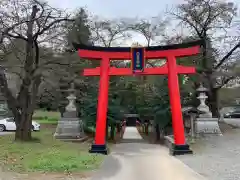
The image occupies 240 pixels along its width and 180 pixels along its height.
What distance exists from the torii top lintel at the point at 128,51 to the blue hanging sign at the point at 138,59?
50 cm

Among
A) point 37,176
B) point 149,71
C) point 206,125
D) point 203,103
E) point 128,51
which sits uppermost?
point 128,51

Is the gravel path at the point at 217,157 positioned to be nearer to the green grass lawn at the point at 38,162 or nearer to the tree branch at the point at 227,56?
the green grass lawn at the point at 38,162

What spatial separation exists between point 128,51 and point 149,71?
63.8 inches

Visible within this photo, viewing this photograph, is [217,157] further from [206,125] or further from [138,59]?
[206,125]

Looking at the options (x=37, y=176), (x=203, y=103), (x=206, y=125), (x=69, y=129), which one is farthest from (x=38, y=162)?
(x=203, y=103)

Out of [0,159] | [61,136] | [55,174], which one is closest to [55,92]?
[61,136]

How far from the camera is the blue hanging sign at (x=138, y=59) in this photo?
58.4ft

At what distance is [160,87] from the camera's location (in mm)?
27312

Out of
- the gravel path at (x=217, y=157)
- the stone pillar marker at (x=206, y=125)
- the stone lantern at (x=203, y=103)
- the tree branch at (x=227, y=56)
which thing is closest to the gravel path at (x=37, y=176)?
the gravel path at (x=217, y=157)

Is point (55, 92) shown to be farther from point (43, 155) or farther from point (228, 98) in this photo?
point (43, 155)

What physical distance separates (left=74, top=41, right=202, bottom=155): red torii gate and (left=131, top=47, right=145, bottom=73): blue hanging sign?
2.0 inches

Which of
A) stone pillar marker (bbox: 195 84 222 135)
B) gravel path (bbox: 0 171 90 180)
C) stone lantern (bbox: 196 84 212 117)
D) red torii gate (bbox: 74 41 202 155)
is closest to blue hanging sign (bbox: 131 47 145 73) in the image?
red torii gate (bbox: 74 41 202 155)

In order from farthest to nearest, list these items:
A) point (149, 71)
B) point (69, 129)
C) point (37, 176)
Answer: point (69, 129), point (149, 71), point (37, 176)

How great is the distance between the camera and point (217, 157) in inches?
580
